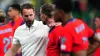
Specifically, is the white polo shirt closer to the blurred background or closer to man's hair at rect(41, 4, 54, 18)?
man's hair at rect(41, 4, 54, 18)

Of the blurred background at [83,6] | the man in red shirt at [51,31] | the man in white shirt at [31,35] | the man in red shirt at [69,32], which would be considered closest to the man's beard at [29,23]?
the man in white shirt at [31,35]

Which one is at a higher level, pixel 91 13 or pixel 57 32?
pixel 57 32

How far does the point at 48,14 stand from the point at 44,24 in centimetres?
23

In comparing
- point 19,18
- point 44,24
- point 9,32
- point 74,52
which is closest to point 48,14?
point 44,24

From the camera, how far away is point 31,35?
8438 mm

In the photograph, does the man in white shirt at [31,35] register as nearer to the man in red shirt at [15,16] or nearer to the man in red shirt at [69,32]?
the man in red shirt at [69,32]

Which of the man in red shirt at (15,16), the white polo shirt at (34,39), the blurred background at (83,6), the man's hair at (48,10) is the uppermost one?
the man's hair at (48,10)

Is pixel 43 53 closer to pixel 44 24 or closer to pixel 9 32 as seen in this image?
pixel 44 24

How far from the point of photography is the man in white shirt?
8406 mm

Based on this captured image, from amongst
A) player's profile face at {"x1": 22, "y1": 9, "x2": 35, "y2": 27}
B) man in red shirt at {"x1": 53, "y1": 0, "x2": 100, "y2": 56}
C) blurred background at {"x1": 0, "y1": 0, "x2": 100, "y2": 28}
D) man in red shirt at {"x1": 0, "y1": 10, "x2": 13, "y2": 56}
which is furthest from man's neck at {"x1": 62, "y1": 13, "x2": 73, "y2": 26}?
blurred background at {"x1": 0, "y1": 0, "x2": 100, "y2": 28}

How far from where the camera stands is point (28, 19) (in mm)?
8352

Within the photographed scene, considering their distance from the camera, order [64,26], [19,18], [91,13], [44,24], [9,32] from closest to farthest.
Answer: [64,26]
[44,24]
[9,32]
[19,18]
[91,13]

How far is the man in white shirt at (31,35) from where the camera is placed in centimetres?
841

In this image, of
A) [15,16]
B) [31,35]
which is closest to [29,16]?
[31,35]
